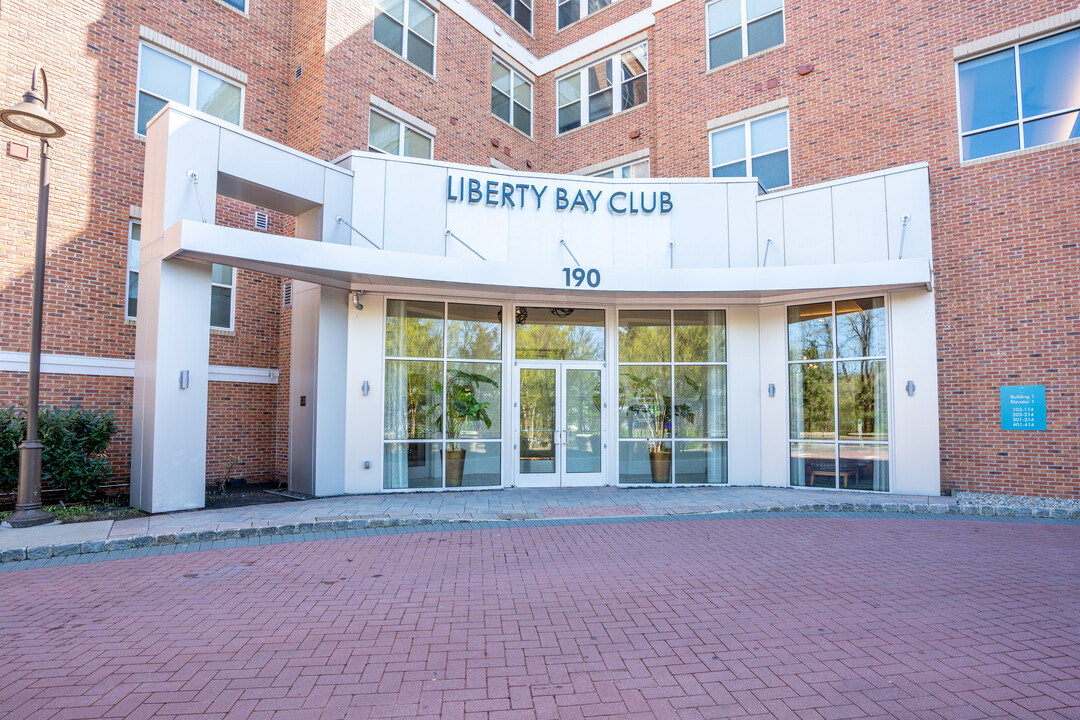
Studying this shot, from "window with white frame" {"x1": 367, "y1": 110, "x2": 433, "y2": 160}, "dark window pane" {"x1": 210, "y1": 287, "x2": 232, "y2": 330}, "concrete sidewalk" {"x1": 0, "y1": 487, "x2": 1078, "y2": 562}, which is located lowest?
"concrete sidewalk" {"x1": 0, "y1": 487, "x2": 1078, "y2": 562}

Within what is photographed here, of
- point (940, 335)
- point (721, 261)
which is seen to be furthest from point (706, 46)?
→ point (940, 335)

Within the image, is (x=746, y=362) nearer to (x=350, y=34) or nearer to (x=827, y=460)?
(x=827, y=460)

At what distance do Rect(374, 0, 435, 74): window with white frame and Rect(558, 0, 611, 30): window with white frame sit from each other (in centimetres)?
507

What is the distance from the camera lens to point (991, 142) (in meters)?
11.5

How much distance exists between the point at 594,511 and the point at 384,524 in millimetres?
3181

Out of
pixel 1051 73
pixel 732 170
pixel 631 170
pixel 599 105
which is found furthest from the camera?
pixel 599 105

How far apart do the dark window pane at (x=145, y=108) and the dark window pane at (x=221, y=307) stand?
10.5 ft

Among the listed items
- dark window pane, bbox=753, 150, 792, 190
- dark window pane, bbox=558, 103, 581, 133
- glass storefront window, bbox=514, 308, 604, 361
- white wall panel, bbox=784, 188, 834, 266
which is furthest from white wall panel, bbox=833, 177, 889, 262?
dark window pane, bbox=558, 103, 581, 133

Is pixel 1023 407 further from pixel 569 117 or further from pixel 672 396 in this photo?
pixel 569 117

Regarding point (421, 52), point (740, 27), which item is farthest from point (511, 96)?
point (740, 27)

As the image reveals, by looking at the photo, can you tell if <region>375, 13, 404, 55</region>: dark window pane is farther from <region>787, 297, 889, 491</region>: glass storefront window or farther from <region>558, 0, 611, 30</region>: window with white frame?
<region>787, 297, 889, 491</region>: glass storefront window

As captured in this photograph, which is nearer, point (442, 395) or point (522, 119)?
point (442, 395)

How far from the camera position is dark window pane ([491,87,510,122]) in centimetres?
1820

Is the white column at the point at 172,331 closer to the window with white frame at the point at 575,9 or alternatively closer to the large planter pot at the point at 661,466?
the large planter pot at the point at 661,466
